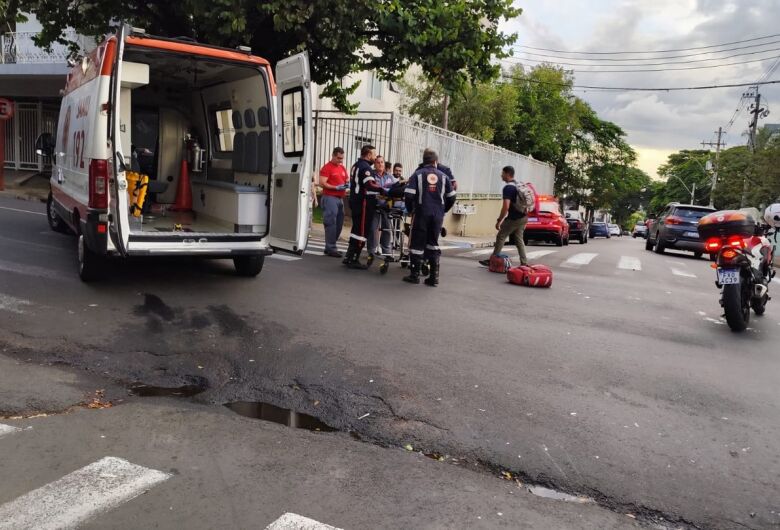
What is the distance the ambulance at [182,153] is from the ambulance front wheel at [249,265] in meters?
0.02

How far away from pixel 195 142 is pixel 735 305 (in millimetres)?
8047

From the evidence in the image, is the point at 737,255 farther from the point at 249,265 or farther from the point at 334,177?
the point at 334,177

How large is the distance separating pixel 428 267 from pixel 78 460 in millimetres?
6947

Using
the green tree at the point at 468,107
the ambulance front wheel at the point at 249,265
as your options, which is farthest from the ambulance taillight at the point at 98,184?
the green tree at the point at 468,107

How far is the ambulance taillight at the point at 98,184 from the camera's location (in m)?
6.21

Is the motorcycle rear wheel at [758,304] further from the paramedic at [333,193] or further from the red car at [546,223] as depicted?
the red car at [546,223]

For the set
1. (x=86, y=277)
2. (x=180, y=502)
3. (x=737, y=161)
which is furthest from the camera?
(x=737, y=161)

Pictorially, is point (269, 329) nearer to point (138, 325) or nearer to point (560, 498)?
point (138, 325)

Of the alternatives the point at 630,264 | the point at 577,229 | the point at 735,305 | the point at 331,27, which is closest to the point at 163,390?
the point at 735,305

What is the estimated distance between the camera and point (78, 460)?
333 cm

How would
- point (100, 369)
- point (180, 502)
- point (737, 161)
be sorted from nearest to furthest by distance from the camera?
point (180, 502) → point (100, 369) → point (737, 161)

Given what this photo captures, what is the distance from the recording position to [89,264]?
7.09m

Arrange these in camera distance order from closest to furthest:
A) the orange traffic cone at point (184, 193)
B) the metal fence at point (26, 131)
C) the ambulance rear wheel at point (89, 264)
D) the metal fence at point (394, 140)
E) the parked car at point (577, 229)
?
the ambulance rear wheel at point (89, 264) < the orange traffic cone at point (184, 193) < the metal fence at point (394, 140) < the metal fence at point (26, 131) < the parked car at point (577, 229)

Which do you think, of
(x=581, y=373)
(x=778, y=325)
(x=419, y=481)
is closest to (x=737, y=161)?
(x=778, y=325)
